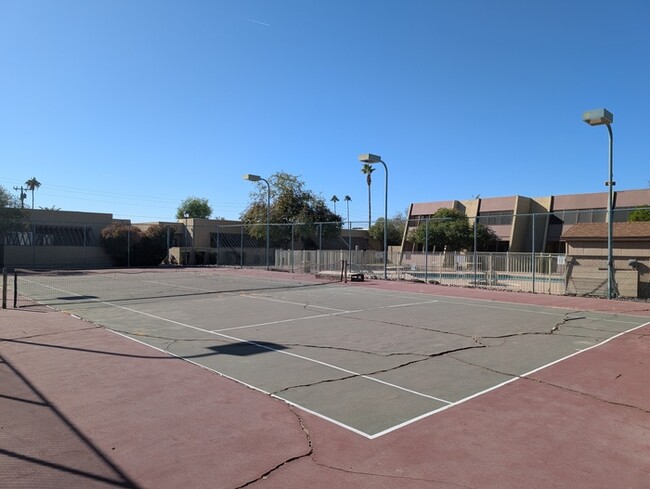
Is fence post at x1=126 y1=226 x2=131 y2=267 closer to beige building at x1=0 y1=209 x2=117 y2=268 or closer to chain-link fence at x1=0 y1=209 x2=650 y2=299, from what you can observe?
chain-link fence at x1=0 y1=209 x2=650 y2=299

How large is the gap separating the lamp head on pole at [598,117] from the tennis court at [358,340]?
7040 millimetres

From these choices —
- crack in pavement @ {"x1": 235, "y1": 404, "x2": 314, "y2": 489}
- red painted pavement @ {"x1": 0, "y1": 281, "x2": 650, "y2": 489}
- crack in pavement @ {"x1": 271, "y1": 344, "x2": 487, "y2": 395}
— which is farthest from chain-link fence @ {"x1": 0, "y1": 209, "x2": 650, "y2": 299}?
crack in pavement @ {"x1": 235, "y1": 404, "x2": 314, "y2": 489}

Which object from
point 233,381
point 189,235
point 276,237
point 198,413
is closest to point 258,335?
point 233,381

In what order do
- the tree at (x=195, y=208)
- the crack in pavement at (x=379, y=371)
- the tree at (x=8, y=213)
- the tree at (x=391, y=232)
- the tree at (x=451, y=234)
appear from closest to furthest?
the crack in pavement at (x=379, y=371) → the tree at (x=8, y=213) → the tree at (x=451, y=234) → the tree at (x=391, y=232) → the tree at (x=195, y=208)

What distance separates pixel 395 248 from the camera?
227 ft

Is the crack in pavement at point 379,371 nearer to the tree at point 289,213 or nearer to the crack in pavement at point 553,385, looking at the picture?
the crack in pavement at point 553,385

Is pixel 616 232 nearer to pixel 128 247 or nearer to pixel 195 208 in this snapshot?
pixel 128 247

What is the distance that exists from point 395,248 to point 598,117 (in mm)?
51575

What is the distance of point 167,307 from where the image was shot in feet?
52.3

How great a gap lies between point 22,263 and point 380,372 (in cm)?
4196

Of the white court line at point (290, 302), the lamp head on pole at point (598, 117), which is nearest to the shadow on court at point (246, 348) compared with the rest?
the white court line at point (290, 302)

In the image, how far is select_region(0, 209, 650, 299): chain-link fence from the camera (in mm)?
21578

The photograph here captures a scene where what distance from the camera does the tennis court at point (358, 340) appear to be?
6.69 m

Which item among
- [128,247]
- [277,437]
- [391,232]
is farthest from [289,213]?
[277,437]
